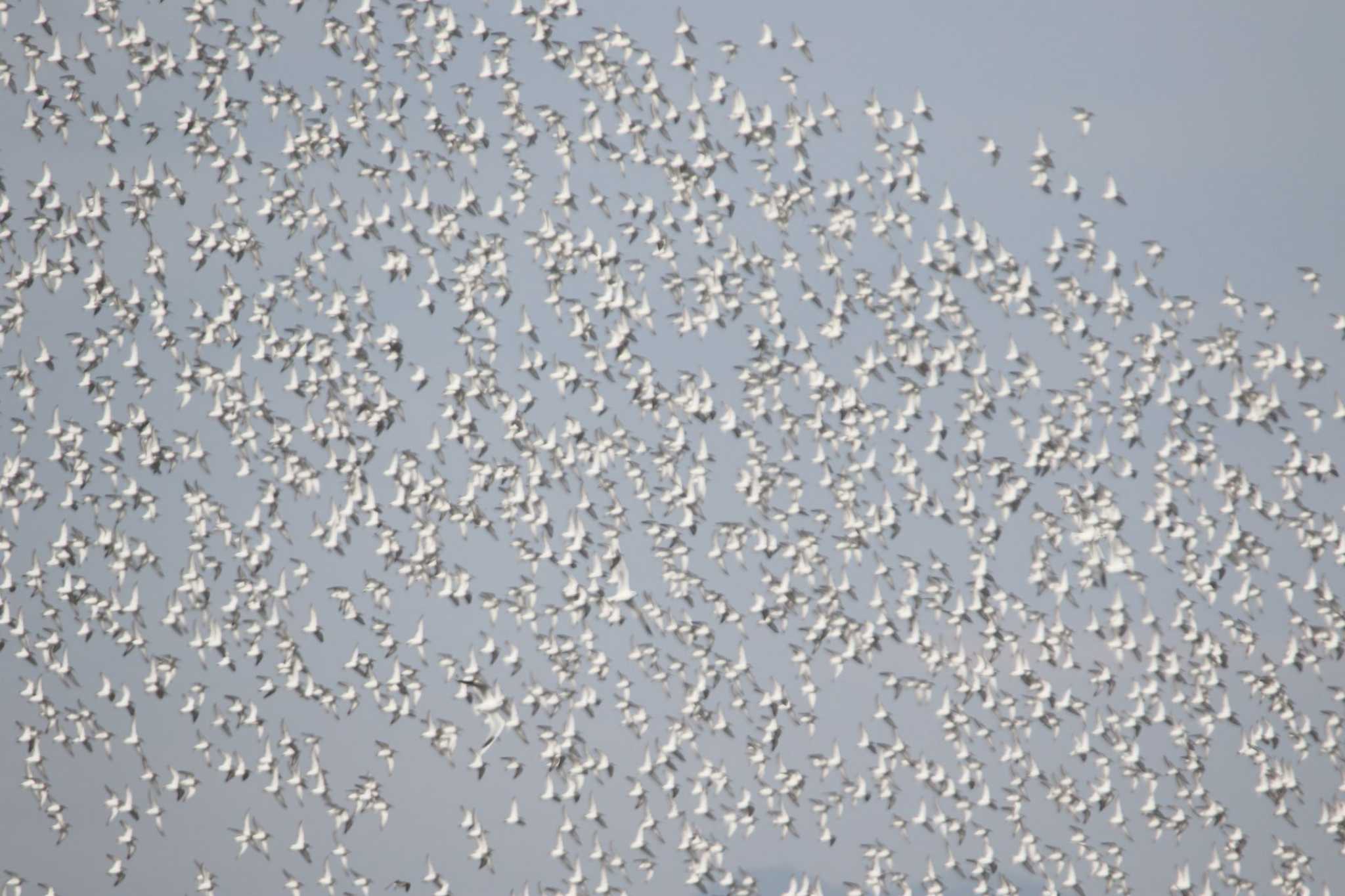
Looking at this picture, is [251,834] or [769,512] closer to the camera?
[251,834]

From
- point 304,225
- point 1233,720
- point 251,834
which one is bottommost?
point 251,834

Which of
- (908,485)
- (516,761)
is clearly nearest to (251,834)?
(516,761)

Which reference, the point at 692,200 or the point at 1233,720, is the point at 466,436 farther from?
the point at 1233,720

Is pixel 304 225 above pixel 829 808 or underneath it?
above

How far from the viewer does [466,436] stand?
147 feet

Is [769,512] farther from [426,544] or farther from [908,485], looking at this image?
[426,544]

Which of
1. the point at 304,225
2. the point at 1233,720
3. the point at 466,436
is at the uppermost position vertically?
the point at 304,225

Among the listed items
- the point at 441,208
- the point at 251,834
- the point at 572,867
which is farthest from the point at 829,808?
the point at 441,208

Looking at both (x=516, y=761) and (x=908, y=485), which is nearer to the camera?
(x=516, y=761)

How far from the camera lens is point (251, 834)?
43031 mm

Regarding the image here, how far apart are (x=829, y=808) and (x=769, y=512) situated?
6.56m

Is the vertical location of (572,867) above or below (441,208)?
below

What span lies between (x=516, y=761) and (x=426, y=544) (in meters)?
5.70

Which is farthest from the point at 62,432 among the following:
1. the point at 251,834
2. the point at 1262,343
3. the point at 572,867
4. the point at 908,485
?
the point at 1262,343
